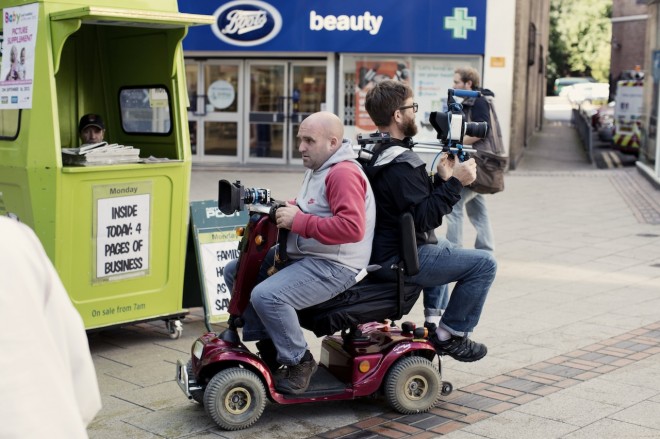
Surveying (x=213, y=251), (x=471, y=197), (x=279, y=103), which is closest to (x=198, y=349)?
(x=213, y=251)

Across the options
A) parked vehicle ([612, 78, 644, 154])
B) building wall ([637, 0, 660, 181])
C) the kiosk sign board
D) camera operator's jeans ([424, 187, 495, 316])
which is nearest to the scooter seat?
the kiosk sign board

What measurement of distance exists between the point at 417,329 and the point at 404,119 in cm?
108

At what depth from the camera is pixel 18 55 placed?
19.6ft

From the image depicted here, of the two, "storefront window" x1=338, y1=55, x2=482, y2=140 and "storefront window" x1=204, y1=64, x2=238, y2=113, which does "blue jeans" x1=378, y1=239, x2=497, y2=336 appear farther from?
"storefront window" x1=204, y1=64, x2=238, y2=113

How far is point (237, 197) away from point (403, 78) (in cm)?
1527

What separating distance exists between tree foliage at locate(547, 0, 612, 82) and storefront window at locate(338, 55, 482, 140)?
1789 inches

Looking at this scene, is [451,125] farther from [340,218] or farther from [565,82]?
[565,82]

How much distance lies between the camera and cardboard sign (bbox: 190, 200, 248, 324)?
6602 millimetres

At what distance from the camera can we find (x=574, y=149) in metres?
26.9

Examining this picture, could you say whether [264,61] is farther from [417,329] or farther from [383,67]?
[417,329]

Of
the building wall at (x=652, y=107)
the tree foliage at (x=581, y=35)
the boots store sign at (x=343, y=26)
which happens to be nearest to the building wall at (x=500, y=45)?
the boots store sign at (x=343, y=26)

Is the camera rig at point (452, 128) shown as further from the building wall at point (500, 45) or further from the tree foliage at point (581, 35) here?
the tree foliage at point (581, 35)

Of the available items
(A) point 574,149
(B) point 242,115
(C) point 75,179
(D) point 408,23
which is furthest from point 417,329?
(A) point 574,149

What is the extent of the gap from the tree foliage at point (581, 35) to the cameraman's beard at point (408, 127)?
197 ft
